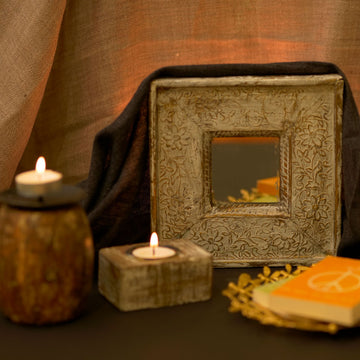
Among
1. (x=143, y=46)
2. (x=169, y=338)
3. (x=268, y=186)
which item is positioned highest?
(x=143, y=46)

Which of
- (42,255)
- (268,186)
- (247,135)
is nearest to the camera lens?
(42,255)

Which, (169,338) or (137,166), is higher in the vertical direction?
(137,166)

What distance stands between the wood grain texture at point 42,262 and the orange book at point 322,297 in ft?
0.72

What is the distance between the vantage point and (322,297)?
0.61 metres

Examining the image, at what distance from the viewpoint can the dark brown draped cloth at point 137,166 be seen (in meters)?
0.81

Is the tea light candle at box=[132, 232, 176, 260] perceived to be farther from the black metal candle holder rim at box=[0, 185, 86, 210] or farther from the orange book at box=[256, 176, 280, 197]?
the orange book at box=[256, 176, 280, 197]

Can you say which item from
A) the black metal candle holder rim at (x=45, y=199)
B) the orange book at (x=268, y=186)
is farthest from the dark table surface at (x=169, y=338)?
the orange book at (x=268, y=186)

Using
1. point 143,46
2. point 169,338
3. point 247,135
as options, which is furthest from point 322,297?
point 143,46

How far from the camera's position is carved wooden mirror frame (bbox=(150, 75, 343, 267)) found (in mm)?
807

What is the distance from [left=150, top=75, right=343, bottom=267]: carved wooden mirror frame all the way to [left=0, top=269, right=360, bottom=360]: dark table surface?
164mm

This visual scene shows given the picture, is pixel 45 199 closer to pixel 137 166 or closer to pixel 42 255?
pixel 42 255

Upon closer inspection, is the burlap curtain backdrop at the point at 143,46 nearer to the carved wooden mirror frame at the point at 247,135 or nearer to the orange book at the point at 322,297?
the carved wooden mirror frame at the point at 247,135

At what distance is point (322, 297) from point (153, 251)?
210 mm

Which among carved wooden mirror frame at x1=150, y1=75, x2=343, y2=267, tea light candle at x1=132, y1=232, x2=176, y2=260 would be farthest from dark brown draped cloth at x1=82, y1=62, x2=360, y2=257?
tea light candle at x1=132, y1=232, x2=176, y2=260
